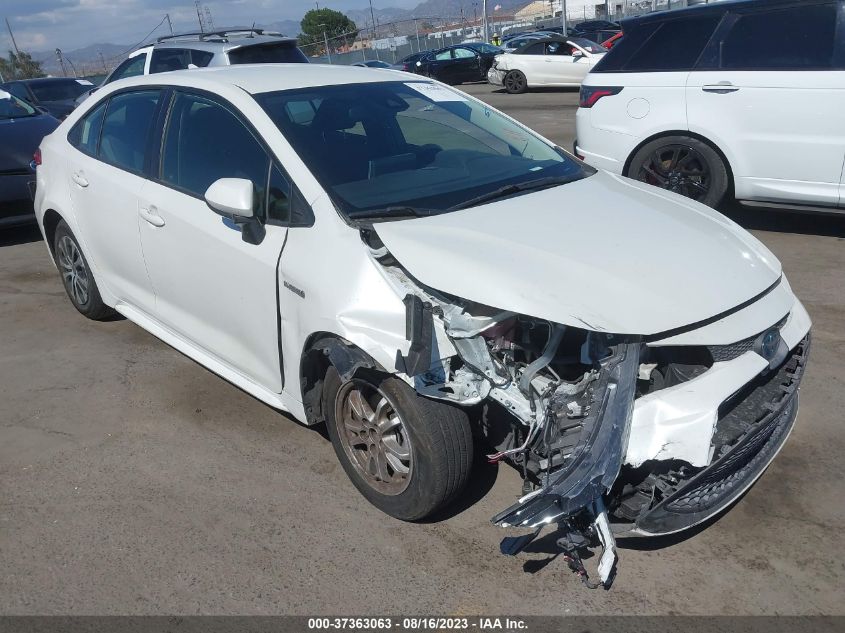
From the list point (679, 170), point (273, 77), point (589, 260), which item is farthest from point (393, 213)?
point (679, 170)

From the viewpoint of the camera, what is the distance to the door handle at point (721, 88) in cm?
608

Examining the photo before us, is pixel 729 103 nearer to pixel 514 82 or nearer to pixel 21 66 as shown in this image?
pixel 514 82

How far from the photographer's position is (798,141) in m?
5.80

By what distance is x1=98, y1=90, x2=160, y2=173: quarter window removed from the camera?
13.6ft

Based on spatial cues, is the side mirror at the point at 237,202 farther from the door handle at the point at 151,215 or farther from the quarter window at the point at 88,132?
the quarter window at the point at 88,132

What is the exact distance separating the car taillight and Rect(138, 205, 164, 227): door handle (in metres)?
4.35

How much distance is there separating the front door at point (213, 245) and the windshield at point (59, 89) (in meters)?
13.9

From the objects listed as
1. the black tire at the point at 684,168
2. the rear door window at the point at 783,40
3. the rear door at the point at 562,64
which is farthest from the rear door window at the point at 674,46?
the rear door at the point at 562,64

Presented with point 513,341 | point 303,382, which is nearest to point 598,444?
point 513,341

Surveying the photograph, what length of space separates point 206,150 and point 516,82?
1783cm

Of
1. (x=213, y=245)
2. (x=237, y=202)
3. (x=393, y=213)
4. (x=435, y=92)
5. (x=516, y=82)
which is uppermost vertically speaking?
(x=435, y=92)

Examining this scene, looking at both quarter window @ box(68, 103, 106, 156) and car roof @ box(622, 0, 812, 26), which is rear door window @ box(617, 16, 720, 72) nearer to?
car roof @ box(622, 0, 812, 26)

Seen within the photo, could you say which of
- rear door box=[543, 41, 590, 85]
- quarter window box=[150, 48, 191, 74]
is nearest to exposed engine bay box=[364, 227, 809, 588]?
quarter window box=[150, 48, 191, 74]

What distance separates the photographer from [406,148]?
368cm
